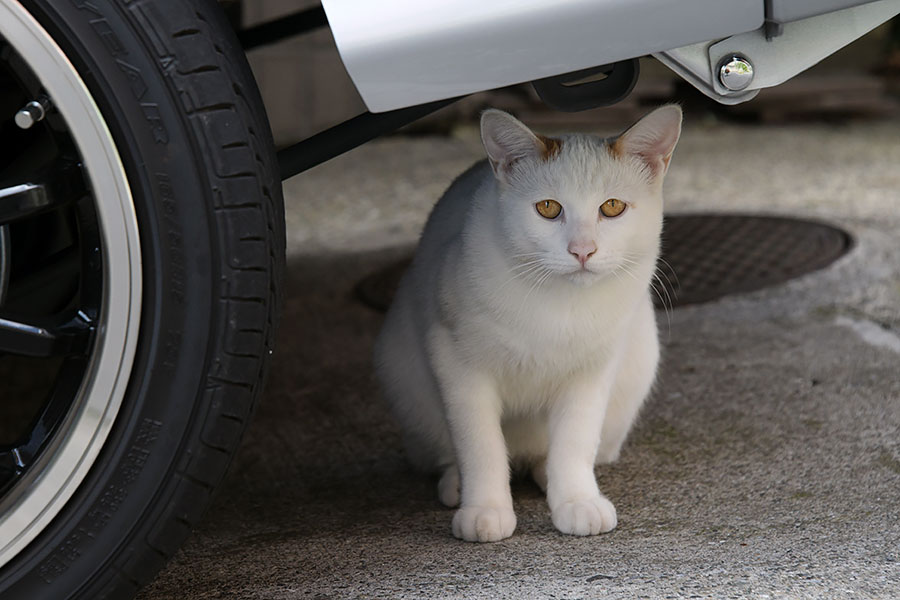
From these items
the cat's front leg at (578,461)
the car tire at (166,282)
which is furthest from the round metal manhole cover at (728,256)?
the car tire at (166,282)

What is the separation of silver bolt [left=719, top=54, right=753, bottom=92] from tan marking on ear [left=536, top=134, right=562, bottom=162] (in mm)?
472

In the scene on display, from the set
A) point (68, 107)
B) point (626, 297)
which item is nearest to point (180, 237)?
point (68, 107)

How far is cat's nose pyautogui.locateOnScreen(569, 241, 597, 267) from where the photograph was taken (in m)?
1.72

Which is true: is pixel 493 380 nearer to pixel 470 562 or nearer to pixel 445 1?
pixel 470 562

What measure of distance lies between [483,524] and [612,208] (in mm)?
604

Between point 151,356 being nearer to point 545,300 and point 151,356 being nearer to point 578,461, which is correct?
point 545,300

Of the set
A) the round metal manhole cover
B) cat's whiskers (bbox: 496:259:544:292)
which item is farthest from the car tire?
the round metal manhole cover

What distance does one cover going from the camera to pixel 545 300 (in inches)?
72.1

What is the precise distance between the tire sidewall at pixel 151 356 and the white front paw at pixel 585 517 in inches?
28.7

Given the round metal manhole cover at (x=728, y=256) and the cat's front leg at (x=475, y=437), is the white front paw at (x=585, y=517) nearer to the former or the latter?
the cat's front leg at (x=475, y=437)

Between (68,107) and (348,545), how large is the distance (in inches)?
35.6

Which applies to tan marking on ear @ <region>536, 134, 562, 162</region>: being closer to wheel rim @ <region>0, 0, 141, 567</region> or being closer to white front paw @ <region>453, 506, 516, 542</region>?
white front paw @ <region>453, 506, 516, 542</region>

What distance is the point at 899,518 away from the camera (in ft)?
5.92

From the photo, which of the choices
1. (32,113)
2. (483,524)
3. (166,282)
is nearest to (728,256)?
(483,524)
